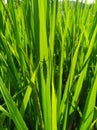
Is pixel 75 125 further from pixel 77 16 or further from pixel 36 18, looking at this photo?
pixel 77 16

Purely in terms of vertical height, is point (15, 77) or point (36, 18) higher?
point (36, 18)

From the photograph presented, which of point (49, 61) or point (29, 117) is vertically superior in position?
point (49, 61)

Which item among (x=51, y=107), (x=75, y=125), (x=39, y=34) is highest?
(x=39, y=34)

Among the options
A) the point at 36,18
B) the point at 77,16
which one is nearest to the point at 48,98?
the point at 36,18

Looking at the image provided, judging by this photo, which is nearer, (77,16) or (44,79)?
(44,79)

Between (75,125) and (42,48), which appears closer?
(42,48)

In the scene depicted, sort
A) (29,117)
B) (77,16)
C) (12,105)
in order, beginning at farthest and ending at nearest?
(77,16) → (29,117) → (12,105)

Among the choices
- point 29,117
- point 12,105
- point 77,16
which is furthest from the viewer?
point 77,16

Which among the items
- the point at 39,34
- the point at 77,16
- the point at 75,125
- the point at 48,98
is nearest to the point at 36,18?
the point at 39,34

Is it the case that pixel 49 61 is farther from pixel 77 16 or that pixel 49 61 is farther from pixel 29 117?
pixel 77 16
